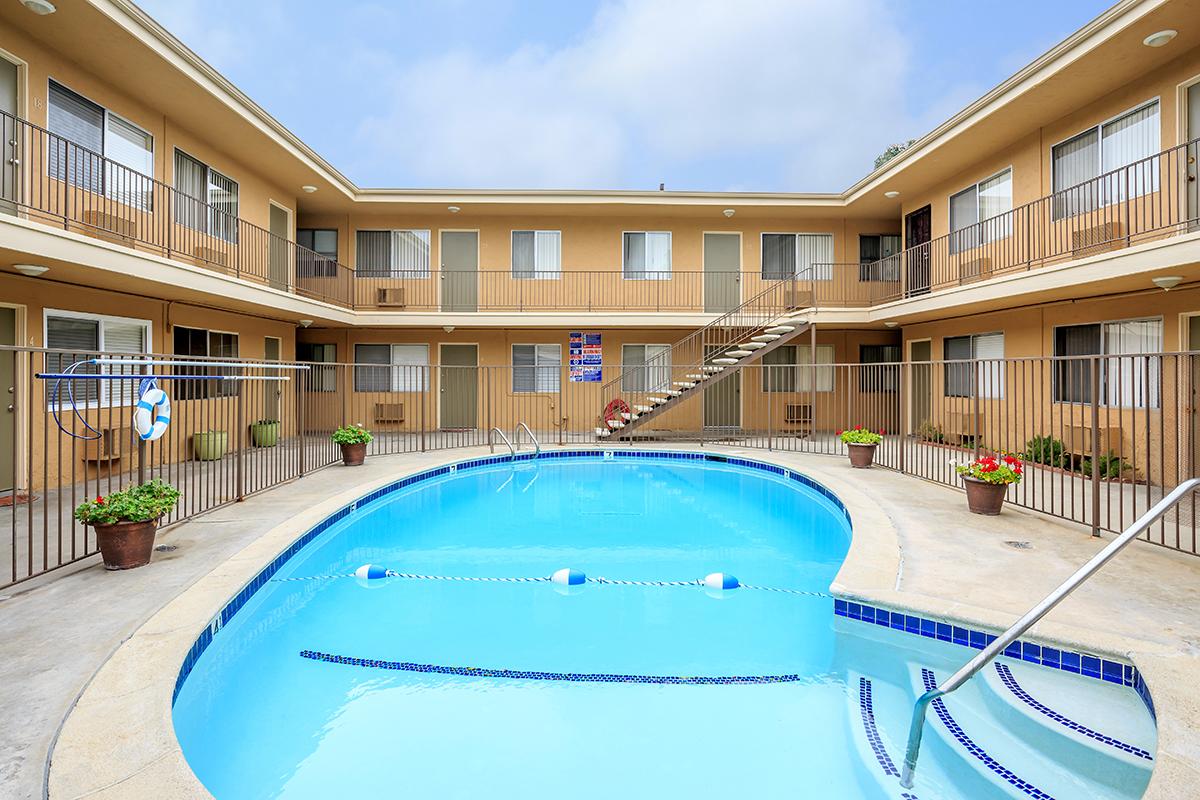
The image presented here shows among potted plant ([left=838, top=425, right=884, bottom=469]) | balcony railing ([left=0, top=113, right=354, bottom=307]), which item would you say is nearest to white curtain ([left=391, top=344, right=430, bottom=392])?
balcony railing ([left=0, top=113, right=354, bottom=307])

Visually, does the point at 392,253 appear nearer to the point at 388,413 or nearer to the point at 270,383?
the point at 388,413

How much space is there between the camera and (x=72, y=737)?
8.79 feet

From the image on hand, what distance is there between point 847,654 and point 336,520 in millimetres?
5628

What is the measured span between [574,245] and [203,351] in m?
8.87

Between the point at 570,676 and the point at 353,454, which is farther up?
the point at 353,454

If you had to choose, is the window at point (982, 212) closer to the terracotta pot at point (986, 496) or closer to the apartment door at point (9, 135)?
the terracotta pot at point (986, 496)

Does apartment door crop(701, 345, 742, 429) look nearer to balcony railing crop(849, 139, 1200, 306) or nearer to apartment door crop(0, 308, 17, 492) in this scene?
balcony railing crop(849, 139, 1200, 306)

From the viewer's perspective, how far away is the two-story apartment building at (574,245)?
27.3 ft

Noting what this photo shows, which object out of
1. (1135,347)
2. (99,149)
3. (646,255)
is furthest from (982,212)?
(99,149)

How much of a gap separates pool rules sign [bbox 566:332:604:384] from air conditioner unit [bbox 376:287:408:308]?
173 inches

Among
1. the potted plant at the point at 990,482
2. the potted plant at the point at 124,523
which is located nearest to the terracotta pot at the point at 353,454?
the potted plant at the point at 124,523

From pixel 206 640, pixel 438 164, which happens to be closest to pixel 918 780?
pixel 206 640

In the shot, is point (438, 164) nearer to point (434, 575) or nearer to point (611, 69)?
point (611, 69)

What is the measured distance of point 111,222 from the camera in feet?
30.3
